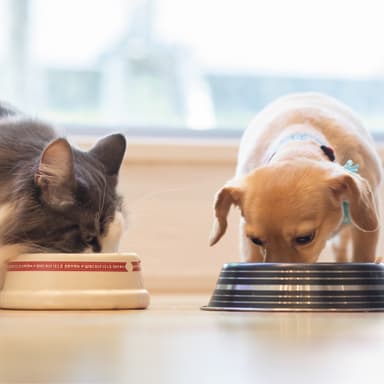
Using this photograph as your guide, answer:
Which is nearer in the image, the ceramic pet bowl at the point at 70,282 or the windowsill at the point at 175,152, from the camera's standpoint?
the ceramic pet bowl at the point at 70,282

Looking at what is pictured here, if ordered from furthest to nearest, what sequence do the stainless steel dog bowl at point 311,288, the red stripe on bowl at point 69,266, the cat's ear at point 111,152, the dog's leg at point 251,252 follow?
the dog's leg at point 251,252 < the cat's ear at point 111,152 < the red stripe on bowl at point 69,266 < the stainless steel dog bowl at point 311,288

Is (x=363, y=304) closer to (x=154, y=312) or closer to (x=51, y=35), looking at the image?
(x=154, y=312)

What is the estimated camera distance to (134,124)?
10.5 ft

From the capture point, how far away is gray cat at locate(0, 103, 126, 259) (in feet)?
5.31

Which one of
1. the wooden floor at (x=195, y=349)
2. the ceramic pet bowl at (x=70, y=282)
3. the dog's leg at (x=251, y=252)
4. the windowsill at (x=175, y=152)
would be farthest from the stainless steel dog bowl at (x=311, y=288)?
the windowsill at (x=175, y=152)

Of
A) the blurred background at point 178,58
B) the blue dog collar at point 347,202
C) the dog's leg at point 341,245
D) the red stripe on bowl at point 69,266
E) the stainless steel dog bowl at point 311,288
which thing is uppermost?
the blurred background at point 178,58

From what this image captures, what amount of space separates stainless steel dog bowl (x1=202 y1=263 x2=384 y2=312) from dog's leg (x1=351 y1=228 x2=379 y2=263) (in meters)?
0.76

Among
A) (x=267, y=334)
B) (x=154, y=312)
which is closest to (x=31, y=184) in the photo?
(x=154, y=312)

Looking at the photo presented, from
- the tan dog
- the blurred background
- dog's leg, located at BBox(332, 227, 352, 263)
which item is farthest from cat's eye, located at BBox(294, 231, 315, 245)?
the blurred background

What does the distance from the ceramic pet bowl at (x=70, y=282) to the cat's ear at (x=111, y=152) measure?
0.30 metres

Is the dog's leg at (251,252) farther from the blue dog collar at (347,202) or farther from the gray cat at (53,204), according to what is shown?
the gray cat at (53,204)

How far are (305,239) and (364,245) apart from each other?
21 centimetres

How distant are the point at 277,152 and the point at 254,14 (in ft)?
3.55

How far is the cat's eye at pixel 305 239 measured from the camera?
2.13 m
